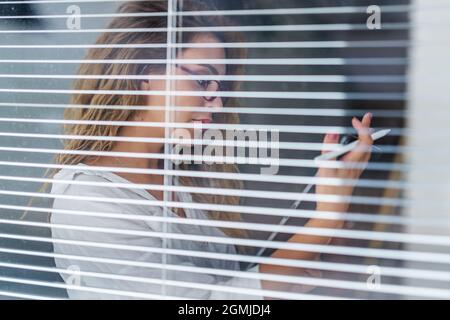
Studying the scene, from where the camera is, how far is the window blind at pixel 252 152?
62.0 inches

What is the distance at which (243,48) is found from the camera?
178cm

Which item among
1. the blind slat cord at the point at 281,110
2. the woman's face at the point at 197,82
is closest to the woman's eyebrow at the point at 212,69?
the woman's face at the point at 197,82

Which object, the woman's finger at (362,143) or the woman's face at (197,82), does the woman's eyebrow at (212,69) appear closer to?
the woman's face at (197,82)

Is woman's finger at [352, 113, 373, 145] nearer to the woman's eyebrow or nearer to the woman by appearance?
the woman

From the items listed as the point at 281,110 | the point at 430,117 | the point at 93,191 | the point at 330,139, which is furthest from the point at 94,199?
the point at 430,117

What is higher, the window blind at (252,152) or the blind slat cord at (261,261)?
the window blind at (252,152)

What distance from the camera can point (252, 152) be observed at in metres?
1.76

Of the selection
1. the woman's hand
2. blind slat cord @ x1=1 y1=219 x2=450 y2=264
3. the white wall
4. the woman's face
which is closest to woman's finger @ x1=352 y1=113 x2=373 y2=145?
the woman's hand

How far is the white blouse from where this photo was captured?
177cm

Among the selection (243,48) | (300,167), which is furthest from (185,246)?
(243,48)

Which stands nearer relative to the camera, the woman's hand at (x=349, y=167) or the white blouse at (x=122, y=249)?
the woman's hand at (x=349, y=167)

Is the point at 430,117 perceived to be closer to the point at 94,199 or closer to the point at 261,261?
the point at 261,261

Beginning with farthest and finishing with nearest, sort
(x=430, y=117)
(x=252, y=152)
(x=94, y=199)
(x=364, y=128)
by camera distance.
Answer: (x=94, y=199)
(x=252, y=152)
(x=364, y=128)
(x=430, y=117)

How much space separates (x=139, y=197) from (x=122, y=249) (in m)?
0.16
